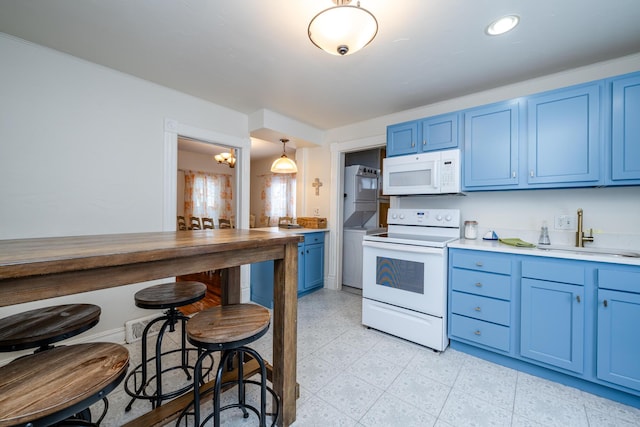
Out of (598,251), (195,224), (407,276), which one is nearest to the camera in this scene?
(598,251)

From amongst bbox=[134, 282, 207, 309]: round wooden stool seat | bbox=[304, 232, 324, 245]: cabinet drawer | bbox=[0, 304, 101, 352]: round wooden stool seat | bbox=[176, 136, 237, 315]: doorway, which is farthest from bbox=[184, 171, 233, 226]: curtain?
bbox=[0, 304, 101, 352]: round wooden stool seat

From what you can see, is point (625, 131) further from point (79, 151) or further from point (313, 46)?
point (79, 151)

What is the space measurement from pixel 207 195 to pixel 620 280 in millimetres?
6494

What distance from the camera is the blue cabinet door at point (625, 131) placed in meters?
1.73

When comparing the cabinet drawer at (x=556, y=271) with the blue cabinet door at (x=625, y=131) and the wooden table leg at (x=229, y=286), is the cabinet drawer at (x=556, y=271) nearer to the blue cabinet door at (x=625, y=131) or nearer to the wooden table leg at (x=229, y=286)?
the blue cabinet door at (x=625, y=131)

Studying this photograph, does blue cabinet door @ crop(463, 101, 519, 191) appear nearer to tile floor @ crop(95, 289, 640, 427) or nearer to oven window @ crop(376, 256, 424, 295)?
oven window @ crop(376, 256, 424, 295)

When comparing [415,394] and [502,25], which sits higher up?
[502,25]

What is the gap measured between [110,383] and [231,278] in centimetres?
94

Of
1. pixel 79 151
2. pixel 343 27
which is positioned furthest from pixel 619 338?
pixel 79 151

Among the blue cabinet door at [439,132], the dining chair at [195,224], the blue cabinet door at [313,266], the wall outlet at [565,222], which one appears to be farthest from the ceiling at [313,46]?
the dining chair at [195,224]

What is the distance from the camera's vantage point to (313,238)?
3.60m

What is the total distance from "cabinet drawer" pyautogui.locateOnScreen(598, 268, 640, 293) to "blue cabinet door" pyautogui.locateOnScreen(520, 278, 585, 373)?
12cm

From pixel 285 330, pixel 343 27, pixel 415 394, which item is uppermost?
pixel 343 27

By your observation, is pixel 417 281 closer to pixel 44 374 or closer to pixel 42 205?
pixel 44 374
